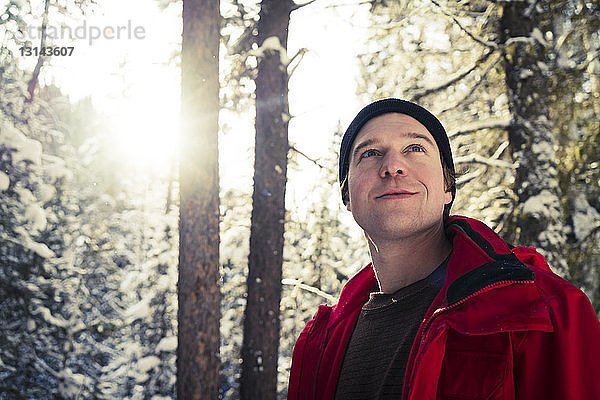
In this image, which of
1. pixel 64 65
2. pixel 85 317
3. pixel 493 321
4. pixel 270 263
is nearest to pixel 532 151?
pixel 270 263

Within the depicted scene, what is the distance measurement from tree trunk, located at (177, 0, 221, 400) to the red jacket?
15.9ft

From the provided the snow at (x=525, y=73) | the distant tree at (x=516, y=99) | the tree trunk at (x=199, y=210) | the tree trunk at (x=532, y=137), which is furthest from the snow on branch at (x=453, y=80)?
the tree trunk at (x=199, y=210)

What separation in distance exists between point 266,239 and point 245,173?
3.72 metres

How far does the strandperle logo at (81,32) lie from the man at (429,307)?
9.71 meters

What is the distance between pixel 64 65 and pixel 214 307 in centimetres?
826

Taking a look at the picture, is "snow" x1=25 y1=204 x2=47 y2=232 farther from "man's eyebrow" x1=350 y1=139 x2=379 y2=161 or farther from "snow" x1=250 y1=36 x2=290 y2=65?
"man's eyebrow" x1=350 y1=139 x2=379 y2=161

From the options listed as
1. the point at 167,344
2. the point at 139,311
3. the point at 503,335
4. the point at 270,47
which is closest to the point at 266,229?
the point at 270,47

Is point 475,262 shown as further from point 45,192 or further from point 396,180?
point 45,192

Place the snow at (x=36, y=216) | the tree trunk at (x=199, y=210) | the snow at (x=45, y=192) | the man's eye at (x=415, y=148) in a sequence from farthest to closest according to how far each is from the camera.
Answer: the snow at (x=45, y=192) < the snow at (x=36, y=216) < the tree trunk at (x=199, y=210) < the man's eye at (x=415, y=148)

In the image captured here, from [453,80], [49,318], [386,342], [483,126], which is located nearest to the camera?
[386,342]

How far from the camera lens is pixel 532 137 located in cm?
646

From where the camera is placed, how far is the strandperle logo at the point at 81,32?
35.5ft

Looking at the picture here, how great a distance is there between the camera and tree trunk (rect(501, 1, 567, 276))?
20.1 feet

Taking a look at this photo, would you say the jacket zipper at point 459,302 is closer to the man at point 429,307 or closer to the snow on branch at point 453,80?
the man at point 429,307
